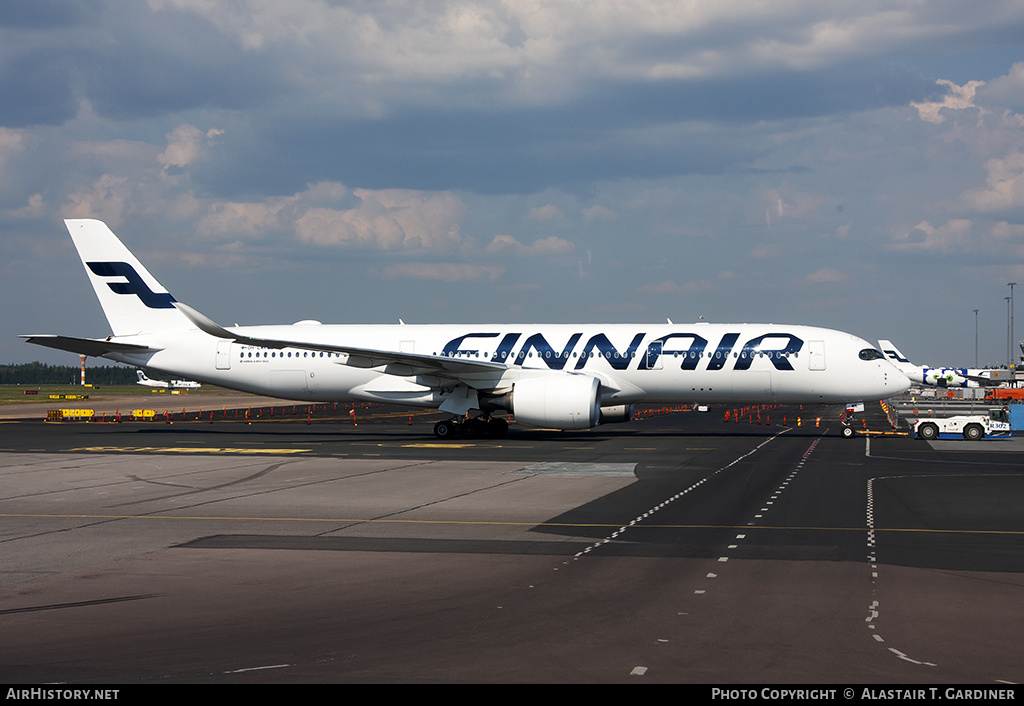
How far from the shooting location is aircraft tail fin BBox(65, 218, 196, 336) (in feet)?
137

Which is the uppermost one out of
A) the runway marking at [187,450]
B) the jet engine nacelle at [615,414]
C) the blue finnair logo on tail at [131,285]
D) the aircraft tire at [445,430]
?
the blue finnair logo on tail at [131,285]

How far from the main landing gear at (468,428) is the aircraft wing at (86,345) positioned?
1404 centimetres

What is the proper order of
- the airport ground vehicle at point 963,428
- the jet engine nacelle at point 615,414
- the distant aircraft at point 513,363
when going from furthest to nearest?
the jet engine nacelle at point 615,414
the airport ground vehicle at point 963,428
the distant aircraft at point 513,363

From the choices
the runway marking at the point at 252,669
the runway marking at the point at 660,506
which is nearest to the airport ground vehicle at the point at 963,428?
the runway marking at the point at 660,506

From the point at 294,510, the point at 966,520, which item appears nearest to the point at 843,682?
the point at 966,520

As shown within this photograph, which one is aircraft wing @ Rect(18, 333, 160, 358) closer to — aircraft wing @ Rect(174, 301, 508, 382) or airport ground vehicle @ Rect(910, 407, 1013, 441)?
aircraft wing @ Rect(174, 301, 508, 382)

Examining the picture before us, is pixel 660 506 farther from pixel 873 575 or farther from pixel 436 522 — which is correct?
pixel 873 575

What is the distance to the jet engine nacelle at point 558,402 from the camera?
111 feet

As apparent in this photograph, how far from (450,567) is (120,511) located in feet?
28.8

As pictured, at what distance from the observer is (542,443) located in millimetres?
35250

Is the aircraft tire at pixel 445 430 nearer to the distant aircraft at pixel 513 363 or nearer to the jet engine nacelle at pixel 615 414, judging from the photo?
the distant aircraft at pixel 513 363

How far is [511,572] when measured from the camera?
12.2 meters

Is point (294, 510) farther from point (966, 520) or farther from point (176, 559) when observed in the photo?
point (966, 520)

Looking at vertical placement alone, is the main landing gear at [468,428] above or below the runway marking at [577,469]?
above
